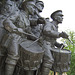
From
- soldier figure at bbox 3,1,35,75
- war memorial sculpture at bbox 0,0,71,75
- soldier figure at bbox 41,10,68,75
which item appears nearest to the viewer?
soldier figure at bbox 3,1,35,75

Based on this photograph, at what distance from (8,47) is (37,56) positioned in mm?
745

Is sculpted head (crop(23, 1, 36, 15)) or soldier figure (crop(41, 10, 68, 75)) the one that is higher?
sculpted head (crop(23, 1, 36, 15))

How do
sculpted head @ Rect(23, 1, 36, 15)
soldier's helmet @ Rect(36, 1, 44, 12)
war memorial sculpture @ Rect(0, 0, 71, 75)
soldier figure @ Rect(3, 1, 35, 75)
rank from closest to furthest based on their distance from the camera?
soldier figure @ Rect(3, 1, 35, 75)
war memorial sculpture @ Rect(0, 0, 71, 75)
sculpted head @ Rect(23, 1, 36, 15)
soldier's helmet @ Rect(36, 1, 44, 12)

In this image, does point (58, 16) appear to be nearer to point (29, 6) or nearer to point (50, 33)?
point (50, 33)

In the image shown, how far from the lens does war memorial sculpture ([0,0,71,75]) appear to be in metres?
2.68

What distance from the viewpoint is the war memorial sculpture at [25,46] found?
2676 millimetres

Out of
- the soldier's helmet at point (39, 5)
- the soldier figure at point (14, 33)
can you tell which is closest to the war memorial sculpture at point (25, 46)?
the soldier figure at point (14, 33)

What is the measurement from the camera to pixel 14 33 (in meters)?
3.00

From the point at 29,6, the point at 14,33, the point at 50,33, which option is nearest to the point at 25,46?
the point at 14,33

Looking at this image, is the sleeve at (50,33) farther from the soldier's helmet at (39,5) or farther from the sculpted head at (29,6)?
the soldier's helmet at (39,5)

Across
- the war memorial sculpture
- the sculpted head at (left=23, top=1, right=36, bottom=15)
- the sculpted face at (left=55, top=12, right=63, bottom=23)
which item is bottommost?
the war memorial sculpture

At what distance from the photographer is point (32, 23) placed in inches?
157

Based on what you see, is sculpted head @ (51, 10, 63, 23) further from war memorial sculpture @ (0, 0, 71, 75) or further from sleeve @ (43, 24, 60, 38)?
sleeve @ (43, 24, 60, 38)

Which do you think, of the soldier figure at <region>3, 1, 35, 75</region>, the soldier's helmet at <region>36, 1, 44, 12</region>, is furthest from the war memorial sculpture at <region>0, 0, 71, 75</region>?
the soldier's helmet at <region>36, 1, 44, 12</region>
